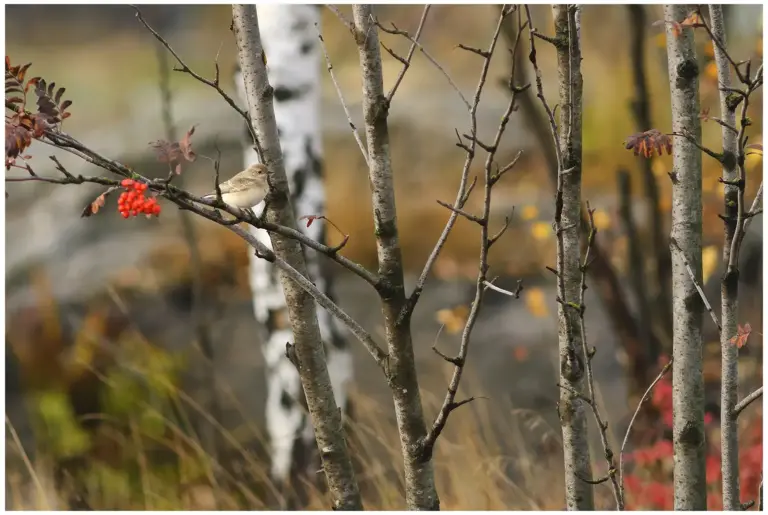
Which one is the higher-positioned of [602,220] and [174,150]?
[174,150]

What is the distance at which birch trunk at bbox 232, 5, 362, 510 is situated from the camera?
1.25 metres

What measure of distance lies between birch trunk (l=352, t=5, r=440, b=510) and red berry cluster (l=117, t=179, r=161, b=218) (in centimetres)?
33

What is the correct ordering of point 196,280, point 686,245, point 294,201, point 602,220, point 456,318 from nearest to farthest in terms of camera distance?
point 686,245 < point 294,201 < point 196,280 < point 456,318 < point 602,220

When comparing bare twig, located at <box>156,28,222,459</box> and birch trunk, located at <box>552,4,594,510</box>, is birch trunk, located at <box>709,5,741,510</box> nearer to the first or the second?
birch trunk, located at <box>552,4,594,510</box>

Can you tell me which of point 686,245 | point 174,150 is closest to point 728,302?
point 686,245

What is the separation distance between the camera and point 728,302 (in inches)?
48.8

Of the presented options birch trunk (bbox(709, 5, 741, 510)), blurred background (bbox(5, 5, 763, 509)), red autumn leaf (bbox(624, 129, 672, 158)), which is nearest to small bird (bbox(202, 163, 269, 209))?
red autumn leaf (bbox(624, 129, 672, 158))

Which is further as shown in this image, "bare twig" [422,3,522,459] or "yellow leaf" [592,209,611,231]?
"yellow leaf" [592,209,611,231]

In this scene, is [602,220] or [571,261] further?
[602,220]

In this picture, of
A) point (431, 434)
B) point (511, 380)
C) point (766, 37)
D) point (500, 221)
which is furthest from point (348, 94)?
point (431, 434)

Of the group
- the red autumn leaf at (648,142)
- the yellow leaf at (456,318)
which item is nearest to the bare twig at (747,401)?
the red autumn leaf at (648,142)

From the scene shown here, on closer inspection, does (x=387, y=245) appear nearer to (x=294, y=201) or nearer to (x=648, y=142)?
(x=648, y=142)

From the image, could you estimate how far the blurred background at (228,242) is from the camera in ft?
11.8

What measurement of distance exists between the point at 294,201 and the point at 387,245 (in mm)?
1372
